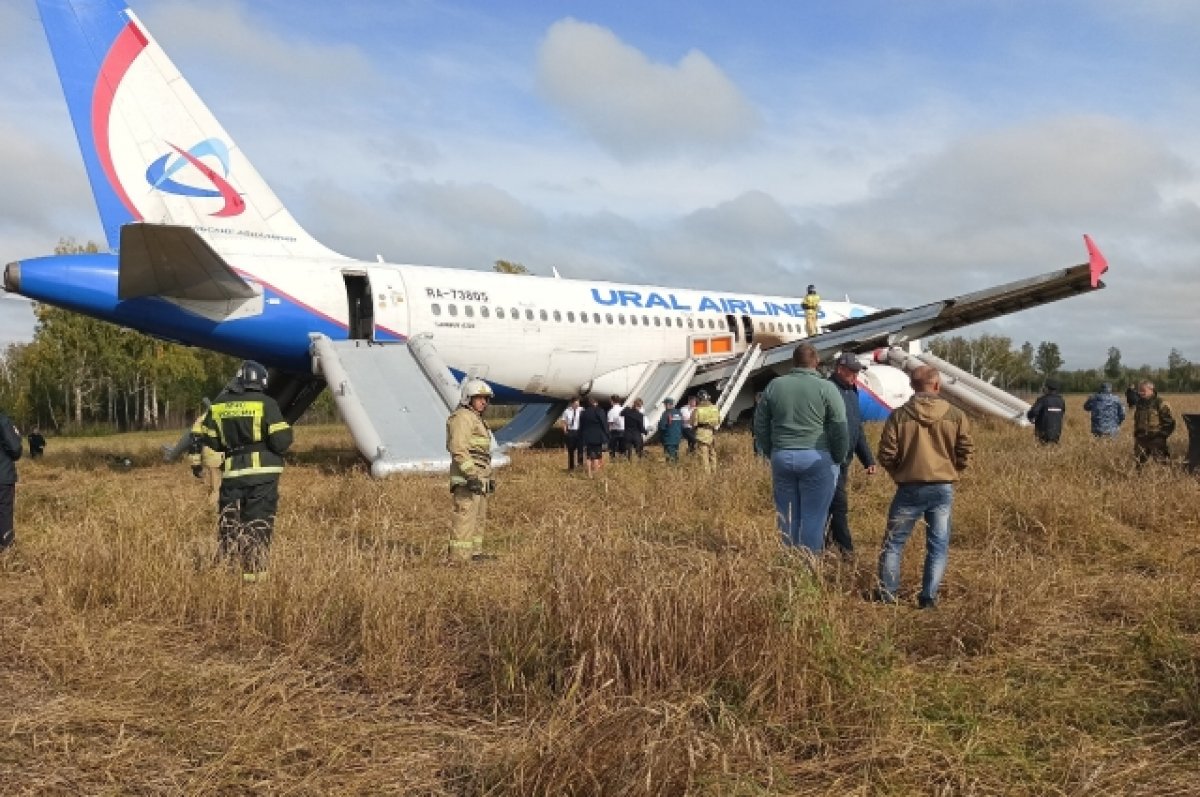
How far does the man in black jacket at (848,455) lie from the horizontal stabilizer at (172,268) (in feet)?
30.1

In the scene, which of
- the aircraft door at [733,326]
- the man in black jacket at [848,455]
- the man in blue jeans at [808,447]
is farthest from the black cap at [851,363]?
the aircraft door at [733,326]

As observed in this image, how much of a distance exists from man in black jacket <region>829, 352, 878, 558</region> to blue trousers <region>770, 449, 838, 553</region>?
0.43m

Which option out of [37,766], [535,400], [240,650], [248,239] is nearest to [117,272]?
[248,239]

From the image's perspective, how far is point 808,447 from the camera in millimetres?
6566

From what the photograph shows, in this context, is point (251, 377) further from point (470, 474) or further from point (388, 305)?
point (388, 305)

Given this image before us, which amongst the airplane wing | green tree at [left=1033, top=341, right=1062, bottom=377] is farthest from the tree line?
the airplane wing

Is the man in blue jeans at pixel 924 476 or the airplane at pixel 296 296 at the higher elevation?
the airplane at pixel 296 296

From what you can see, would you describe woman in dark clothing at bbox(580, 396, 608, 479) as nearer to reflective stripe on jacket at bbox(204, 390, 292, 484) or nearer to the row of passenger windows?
the row of passenger windows

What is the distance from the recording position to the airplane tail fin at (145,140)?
14438mm

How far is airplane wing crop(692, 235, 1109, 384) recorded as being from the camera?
57.0ft

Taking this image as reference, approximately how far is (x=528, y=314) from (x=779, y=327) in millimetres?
7845

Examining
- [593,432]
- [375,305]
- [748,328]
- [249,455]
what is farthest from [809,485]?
[748,328]

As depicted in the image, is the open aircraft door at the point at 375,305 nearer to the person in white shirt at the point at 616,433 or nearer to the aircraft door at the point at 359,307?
the aircraft door at the point at 359,307

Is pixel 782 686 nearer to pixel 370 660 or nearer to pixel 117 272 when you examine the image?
pixel 370 660
